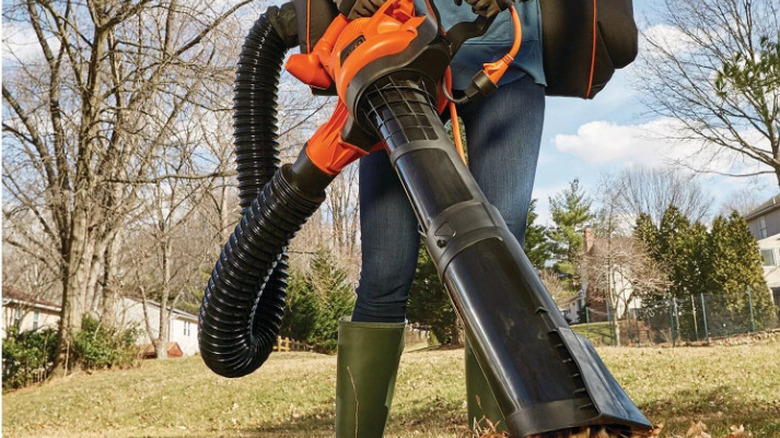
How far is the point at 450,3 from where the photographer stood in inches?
60.1

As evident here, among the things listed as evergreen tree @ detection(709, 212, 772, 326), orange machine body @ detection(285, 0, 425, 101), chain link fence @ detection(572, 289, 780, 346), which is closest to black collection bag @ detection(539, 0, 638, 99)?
orange machine body @ detection(285, 0, 425, 101)

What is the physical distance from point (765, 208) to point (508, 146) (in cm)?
3253

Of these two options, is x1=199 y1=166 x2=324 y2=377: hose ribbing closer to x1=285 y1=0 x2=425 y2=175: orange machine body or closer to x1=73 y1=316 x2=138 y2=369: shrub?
x1=285 y1=0 x2=425 y2=175: orange machine body

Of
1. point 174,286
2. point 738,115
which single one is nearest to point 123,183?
point 738,115

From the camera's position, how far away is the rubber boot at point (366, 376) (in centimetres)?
157

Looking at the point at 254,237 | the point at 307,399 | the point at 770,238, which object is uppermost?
the point at 770,238

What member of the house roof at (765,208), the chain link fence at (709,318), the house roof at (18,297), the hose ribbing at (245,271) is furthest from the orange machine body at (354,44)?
the house roof at (765,208)

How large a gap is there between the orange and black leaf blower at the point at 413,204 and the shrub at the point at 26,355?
1244 centimetres

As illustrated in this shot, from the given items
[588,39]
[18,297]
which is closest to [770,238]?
[18,297]

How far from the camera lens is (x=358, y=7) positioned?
1315 millimetres

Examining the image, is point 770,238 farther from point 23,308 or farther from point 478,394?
point 478,394

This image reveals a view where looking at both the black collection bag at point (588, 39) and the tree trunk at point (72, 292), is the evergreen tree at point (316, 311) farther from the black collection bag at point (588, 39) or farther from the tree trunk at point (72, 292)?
the black collection bag at point (588, 39)

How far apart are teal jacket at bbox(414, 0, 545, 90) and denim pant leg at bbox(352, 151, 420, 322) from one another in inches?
11.9

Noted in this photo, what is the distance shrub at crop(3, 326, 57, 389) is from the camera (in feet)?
40.1
